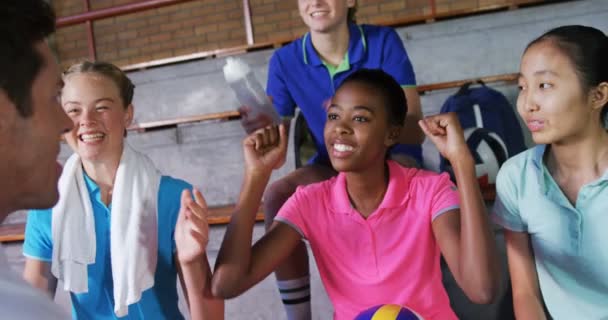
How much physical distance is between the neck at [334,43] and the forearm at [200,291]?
68 cm

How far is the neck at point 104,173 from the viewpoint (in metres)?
1.23

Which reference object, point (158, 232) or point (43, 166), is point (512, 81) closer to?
point (158, 232)

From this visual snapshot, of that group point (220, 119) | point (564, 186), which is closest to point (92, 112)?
point (564, 186)

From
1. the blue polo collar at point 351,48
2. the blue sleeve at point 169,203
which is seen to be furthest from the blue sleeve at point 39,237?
the blue polo collar at point 351,48

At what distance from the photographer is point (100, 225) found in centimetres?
121

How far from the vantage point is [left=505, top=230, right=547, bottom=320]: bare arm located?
105 centimetres

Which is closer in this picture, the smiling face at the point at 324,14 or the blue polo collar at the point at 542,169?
the blue polo collar at the point at 542,169

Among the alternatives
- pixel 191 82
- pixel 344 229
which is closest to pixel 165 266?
pixel 344 229

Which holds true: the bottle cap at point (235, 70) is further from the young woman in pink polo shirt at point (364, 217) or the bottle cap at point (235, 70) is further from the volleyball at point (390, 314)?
the volleyball at point (390, 314)

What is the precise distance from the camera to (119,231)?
1168 millimetres

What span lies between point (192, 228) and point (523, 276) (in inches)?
25.6

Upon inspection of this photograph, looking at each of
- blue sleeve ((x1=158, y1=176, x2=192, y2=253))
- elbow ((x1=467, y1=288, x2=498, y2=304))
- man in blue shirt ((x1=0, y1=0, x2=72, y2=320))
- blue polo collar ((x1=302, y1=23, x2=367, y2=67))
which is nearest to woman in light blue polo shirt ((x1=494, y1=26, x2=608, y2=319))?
elbow ((x1=467, y1=288, x2=498, y2=304))

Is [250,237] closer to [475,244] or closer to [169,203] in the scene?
[169,203]

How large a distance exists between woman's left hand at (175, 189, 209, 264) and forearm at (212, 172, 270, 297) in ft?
0.17
